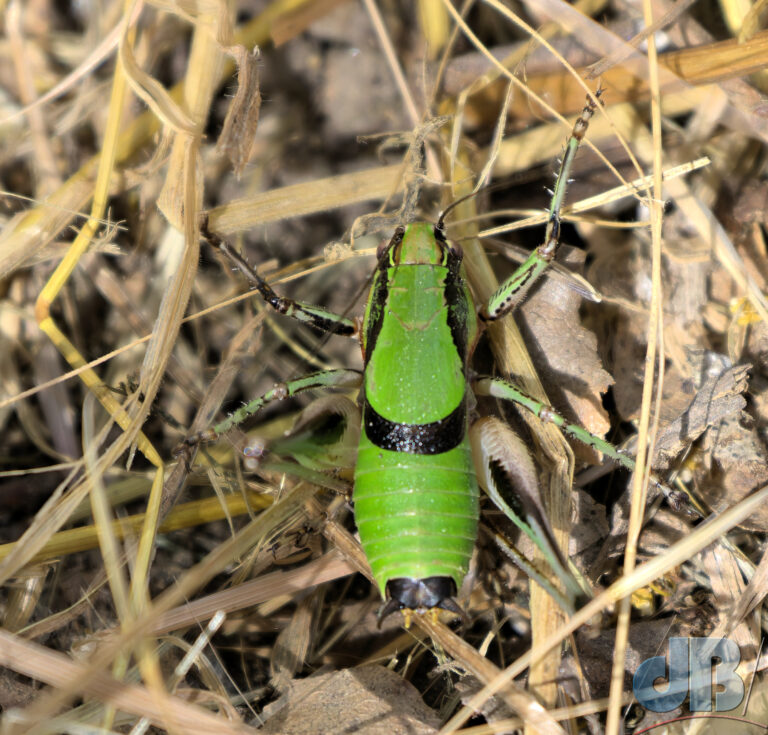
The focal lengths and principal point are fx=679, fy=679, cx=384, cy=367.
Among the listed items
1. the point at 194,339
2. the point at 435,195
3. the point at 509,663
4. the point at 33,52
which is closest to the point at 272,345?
the point at 194,339

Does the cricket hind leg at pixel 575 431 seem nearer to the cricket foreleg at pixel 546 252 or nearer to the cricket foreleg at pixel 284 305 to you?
the cricket foreleg at pixel 546 252

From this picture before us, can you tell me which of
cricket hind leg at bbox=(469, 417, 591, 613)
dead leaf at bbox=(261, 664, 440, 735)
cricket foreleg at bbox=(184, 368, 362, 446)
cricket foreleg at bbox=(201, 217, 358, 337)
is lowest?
dead leaf at bbox=(261, 664, 440, 735)

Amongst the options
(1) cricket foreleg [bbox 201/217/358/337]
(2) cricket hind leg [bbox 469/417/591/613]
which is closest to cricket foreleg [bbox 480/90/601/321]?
(2) cricket hind leg [bbox 469/417/591/613]

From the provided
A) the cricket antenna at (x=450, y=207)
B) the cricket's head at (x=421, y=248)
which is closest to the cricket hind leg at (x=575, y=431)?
the cricket's head at (x=421, y=248)

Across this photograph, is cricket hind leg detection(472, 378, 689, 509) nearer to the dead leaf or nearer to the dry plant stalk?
the dry plant stalk

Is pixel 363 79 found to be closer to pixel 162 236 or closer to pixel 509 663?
pixel 162 236

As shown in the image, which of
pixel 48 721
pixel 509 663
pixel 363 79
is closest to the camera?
pixel 48 721

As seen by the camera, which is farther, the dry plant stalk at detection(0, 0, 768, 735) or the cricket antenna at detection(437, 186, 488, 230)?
the cricket antenna at detection(437, 186, 488, 230)
